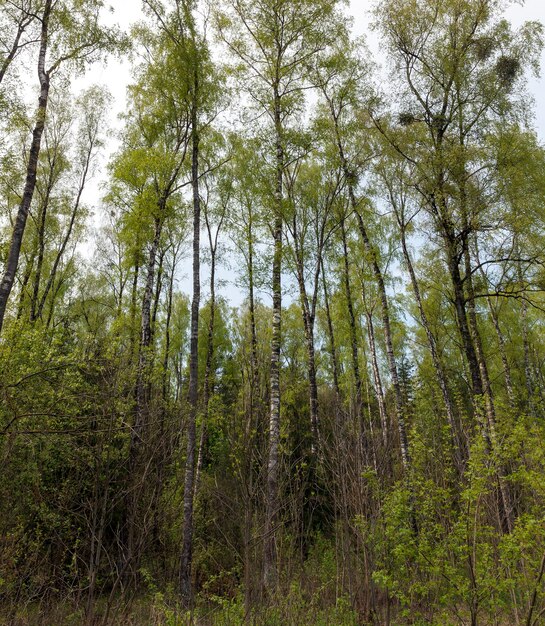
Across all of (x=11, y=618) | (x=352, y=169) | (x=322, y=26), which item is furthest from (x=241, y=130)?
(x=11, y=618)

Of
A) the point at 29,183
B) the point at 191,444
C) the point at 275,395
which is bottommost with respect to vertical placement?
the point at 191,444

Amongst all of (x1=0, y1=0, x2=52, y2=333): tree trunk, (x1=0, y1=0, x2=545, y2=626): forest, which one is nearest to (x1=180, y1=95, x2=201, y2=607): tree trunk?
(x1=0, y1=0, x2=545, y2=626): forest

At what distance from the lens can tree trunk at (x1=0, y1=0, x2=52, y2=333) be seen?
6.73m

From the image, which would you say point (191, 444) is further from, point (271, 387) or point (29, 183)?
point (29, 183)

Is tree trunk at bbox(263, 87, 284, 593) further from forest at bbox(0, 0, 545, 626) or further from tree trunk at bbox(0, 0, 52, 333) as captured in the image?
tree trunk at bbox(0, 0, 52, 333)

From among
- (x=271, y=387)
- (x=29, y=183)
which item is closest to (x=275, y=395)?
(x=271, y=387)

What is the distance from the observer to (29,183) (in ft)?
24.4

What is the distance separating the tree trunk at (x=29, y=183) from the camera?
6.73m

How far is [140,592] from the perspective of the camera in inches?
383

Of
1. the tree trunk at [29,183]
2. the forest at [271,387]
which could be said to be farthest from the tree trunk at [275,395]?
the tree trunk at [29,183]

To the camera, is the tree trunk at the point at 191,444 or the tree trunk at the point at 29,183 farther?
the tree trunk at the point at 191,444

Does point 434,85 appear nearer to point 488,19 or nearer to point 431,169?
point 488,19

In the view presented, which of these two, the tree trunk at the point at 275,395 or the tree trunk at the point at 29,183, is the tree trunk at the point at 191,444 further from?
the tree trunk at the point at 29,183

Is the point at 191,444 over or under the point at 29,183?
under
